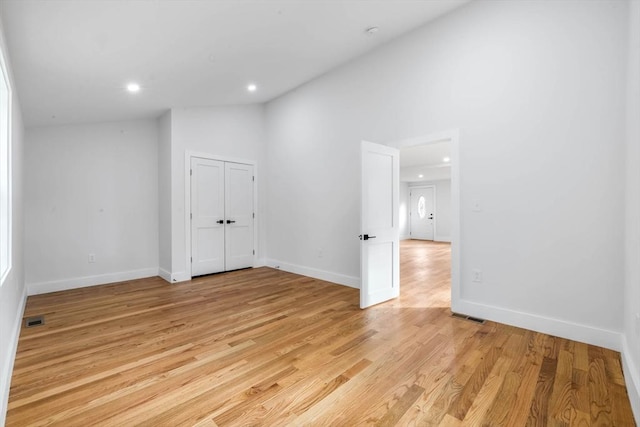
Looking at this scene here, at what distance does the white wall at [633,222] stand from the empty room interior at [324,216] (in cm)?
4

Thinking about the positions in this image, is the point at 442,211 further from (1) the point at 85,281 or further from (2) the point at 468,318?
(1) the point at 85,281

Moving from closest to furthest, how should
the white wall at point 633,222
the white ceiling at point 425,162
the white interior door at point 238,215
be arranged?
the white wall at point 633,222
the white interior door at point 238,215
the white ceiling at point 425,162

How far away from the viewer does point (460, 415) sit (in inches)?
66.0

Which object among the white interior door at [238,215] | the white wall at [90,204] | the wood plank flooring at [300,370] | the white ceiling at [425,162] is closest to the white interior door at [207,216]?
the white interior door at [238,215]

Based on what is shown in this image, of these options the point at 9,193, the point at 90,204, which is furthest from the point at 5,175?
the point at 90,204

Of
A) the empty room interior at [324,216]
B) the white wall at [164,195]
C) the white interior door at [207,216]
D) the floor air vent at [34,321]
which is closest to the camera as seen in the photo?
the empty room interior at [324,216]

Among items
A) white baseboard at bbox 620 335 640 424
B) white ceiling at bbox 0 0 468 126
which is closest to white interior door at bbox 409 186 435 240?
white ceiling at bbox 0 0 468 126

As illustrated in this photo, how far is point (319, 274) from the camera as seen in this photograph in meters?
4.94

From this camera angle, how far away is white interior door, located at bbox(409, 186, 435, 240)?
12.1 meters

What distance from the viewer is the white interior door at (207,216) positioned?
16.6 feet

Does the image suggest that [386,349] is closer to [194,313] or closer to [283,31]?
[194,313]

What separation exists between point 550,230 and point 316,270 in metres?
3.22

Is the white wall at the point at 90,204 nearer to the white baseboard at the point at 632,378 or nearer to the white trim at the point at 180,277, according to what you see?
the white trim at the point at 180,277

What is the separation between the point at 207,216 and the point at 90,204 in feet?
5.61
